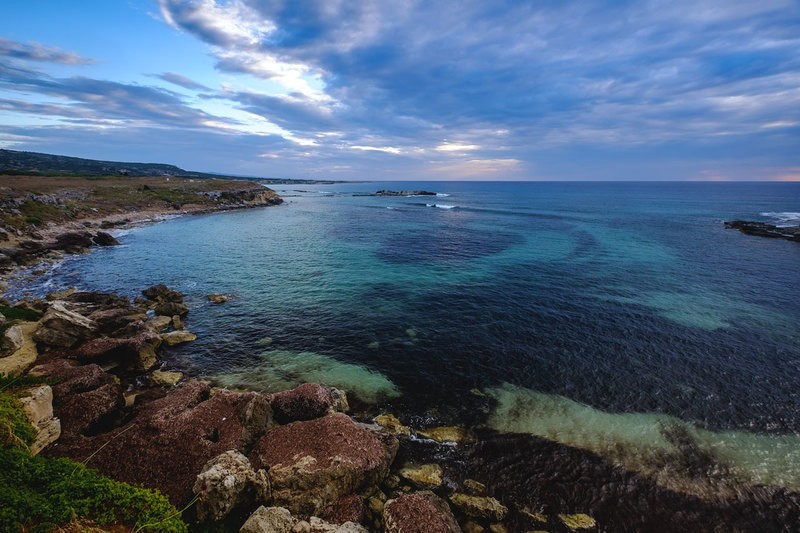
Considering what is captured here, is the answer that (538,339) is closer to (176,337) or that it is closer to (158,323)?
(176,337)

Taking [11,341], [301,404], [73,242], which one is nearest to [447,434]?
[301,404]

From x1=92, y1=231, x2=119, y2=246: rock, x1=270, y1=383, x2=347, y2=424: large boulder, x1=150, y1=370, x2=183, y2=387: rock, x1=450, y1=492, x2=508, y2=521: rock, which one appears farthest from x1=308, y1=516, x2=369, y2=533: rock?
x1=92, y1=231, x2=119, y2=246: rock

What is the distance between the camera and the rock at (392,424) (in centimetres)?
1911

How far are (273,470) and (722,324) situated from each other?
1556 inches

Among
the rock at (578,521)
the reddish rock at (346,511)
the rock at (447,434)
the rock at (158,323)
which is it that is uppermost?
the rock at (158,323)

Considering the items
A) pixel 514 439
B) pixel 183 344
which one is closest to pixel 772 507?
pixel 514 439

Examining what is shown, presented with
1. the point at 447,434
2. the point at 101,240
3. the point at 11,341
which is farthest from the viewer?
the point at 101,240

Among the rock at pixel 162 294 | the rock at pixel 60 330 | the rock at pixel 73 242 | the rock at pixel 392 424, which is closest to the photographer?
the rock at pixel 392 424

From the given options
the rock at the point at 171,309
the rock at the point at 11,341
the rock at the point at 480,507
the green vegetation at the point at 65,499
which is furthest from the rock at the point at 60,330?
the rock at the point at 480,507

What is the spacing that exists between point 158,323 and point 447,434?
27131 mm

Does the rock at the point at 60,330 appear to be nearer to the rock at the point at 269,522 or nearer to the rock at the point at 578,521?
the rock at the point at 269,522

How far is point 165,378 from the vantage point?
76.1 feet

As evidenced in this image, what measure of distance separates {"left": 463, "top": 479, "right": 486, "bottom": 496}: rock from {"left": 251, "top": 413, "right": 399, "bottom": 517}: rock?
361 centimetres

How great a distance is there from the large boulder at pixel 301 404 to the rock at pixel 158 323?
17.8 metres
